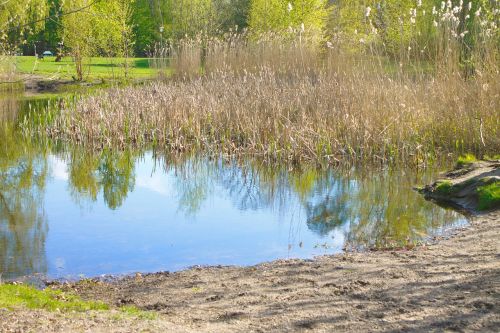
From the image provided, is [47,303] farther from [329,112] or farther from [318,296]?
[329,112]

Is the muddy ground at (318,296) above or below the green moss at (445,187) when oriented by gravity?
above

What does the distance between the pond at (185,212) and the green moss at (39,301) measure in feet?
5.13

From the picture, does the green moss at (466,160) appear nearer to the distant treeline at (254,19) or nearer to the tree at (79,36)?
the distant treeline at (254,19)

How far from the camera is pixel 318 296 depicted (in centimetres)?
494

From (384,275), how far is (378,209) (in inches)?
160

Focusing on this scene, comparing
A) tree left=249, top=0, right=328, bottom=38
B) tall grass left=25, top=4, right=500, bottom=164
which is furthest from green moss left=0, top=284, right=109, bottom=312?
tree left=249, top=0, right=328, bottom=38

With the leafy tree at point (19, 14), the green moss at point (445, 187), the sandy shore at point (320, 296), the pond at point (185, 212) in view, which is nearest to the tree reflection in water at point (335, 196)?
the pond at point (185, 212)

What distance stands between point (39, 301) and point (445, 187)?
6.55 meters

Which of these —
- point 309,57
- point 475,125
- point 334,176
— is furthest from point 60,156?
point 475,125

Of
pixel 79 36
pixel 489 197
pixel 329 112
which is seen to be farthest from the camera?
pixel 79 36

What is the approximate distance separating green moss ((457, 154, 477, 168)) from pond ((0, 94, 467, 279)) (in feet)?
1.96

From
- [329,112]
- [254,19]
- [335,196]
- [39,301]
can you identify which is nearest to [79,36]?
[254,19]

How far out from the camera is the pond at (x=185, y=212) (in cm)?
738

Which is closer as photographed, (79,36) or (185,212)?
(185,212)
